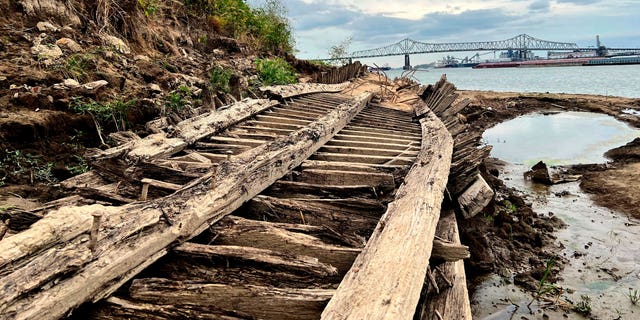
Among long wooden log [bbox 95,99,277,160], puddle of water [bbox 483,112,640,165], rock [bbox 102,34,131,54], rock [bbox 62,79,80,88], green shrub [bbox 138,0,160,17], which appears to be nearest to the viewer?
long wooden log [bbox 95,99,277,160]

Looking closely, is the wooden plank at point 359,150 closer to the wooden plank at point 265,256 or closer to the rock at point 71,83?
the wooden plank at point 265,256

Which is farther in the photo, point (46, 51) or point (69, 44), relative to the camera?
point (69, 44)

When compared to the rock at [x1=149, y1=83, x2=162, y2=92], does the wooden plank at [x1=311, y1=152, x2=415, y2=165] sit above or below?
below

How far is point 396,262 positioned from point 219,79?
583 centimetres

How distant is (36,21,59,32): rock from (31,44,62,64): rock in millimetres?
491

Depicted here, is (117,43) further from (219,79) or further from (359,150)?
(359,150)

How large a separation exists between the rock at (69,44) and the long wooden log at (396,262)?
14.5 ft

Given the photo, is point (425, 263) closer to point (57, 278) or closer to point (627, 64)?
point (57, 278)

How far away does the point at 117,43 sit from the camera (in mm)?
6270

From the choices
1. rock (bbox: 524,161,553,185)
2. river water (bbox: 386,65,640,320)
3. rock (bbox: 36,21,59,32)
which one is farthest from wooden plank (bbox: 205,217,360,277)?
rock (bbox: 524,161,553,185)

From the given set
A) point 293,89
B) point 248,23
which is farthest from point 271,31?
point 293,89

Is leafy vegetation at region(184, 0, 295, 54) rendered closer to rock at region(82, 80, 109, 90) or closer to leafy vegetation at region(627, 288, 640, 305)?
rock at region(82, 80, 109, 90)

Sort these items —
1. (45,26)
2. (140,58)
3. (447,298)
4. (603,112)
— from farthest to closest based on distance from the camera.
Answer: (603,112)
(140,58)
(45,26)
(447,298)

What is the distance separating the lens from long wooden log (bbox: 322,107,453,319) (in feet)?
5.10
